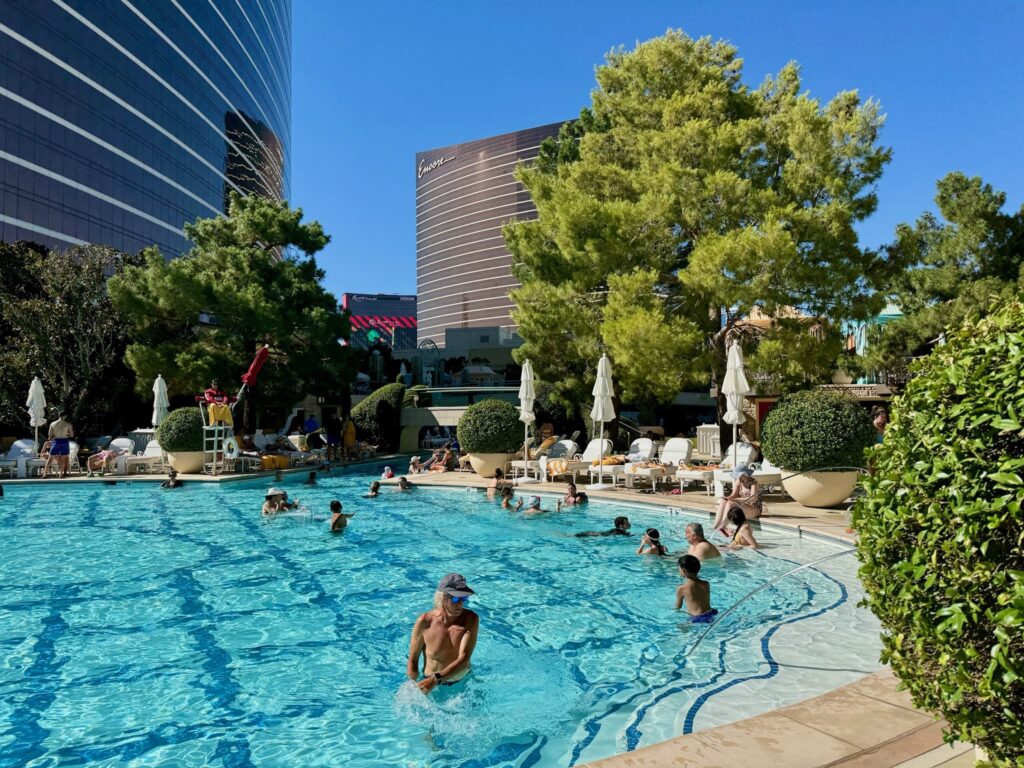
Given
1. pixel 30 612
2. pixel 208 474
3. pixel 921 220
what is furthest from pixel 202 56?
pixel 30 612

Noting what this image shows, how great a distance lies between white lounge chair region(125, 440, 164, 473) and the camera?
1897 cm

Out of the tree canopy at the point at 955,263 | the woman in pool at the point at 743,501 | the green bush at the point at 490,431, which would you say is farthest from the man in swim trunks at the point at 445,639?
the tree canopy at the point at 955,263

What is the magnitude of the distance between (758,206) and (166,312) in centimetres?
2062

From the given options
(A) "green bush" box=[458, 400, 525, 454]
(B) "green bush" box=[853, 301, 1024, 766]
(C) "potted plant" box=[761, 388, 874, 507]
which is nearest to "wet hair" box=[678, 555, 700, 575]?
(B) "green bush" box=[853, 301, 1024, 766]

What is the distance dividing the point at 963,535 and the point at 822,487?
33.6 ft

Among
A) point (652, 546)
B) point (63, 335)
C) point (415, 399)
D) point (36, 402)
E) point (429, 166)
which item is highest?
point (429, 166)

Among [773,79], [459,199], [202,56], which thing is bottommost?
[773,79]

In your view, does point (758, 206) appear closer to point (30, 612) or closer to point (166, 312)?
point (30, 612)

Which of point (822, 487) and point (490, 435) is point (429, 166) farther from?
point (822, 487)

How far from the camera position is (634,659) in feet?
18.0

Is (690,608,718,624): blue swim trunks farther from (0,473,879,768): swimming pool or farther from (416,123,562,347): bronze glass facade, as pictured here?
(416,123,562,347): bronze glass facade

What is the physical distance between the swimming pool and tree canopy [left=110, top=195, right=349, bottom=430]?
13.5 metres

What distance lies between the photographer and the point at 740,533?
9.08 metres

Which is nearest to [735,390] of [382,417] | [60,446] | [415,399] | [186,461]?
[186,461]
